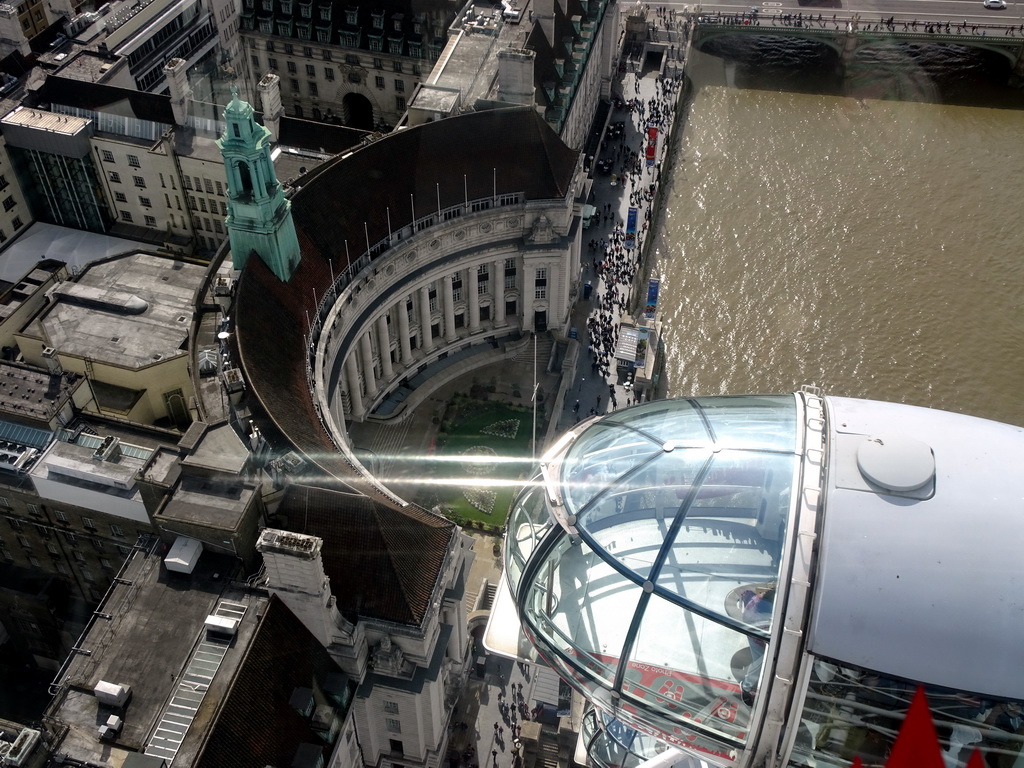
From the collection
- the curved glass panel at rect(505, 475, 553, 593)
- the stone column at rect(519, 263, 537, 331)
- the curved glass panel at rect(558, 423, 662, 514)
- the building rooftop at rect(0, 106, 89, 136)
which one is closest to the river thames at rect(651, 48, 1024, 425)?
the stone column at rect(519, 263, 537, 331)

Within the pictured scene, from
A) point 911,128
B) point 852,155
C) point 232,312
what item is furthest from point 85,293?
point 911,128

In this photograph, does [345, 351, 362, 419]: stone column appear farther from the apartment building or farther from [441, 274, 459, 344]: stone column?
the apartment building

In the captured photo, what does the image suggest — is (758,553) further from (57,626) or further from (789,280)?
(789,280)

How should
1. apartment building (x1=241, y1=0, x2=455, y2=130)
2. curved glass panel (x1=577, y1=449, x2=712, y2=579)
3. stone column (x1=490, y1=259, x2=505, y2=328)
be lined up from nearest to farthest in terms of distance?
curved glass panel (x1=577, y1=449, x2=712, y2=579)
stone column (x1=490, y1=259, x2=505, y2=328)
apartment building (x1=241, y1=0, x2=455, y2=130)

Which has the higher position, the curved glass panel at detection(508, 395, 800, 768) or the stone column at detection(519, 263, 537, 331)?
the stone column at detection(519, 263, 537, 331)

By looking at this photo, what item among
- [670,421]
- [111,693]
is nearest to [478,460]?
[111,693]

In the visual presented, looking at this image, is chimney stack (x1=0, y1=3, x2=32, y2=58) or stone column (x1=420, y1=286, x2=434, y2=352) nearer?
stone column (x1=420, y1=286, x2=434, y2=352)

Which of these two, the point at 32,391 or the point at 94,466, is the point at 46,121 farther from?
the point at 94,466

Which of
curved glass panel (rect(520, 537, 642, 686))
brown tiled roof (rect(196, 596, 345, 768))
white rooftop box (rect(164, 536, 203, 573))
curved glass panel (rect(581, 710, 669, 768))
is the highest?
curved glass panel (rect(520, 537, 642, 686))
